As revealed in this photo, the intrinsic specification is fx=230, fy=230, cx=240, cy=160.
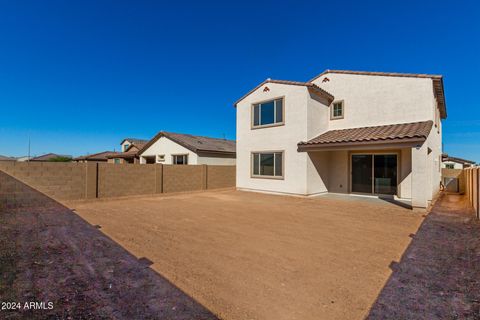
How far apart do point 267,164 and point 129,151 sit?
2264 centimetres

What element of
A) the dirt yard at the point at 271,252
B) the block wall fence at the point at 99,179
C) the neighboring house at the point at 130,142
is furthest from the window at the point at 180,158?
the neighboring house at the point at 130,142

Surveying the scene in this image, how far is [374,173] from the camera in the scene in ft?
40.1

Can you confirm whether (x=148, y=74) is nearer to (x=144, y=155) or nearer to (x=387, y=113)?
(x=144, y=155)

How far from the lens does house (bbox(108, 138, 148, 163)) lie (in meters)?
27.5

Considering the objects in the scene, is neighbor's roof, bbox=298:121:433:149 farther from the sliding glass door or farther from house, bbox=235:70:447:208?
the sliding glass door

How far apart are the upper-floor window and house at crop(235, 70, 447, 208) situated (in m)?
0.02

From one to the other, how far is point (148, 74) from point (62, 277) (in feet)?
62.3

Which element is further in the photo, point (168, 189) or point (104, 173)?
point (168, 189)

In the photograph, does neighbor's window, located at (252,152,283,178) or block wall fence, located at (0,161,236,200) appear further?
neighbor's window, located at (252,152,283,178)

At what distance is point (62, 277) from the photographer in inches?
137

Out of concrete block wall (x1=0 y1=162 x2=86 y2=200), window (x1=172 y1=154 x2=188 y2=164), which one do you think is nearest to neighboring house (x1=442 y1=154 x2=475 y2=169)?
window (x1=172 y1=154 x2=188 y2=164)

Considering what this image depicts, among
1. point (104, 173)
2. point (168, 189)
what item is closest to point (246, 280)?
point (104, 173)

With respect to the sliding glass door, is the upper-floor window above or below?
above

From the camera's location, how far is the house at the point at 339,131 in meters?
11.2
